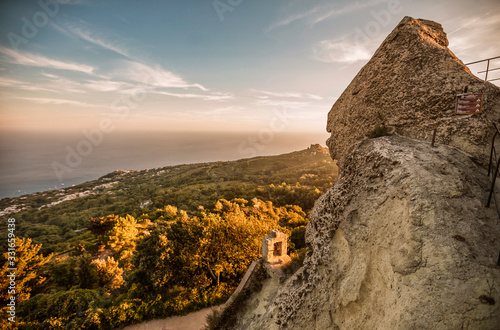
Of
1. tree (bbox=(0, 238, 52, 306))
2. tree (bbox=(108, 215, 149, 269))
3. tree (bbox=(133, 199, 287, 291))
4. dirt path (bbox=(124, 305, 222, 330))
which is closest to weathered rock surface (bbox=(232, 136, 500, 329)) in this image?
tree (bbox=(133, 199, 287, 291))

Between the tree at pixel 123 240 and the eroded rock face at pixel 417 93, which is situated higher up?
the eroded rock face at pixel 417 93

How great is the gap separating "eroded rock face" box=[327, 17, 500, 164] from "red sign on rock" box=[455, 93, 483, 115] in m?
0.11

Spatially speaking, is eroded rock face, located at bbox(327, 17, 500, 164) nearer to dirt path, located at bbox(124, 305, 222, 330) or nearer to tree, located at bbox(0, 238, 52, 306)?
dirt path, located at bbox(124, 305, 222, 330)

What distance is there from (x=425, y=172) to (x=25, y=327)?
21.7 m

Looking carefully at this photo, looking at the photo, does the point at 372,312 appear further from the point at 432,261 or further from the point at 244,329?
the point at 244,329

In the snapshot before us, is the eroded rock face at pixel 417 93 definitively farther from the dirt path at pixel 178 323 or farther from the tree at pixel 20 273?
the tree at pixel 20 273

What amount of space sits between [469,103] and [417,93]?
39.8 inches

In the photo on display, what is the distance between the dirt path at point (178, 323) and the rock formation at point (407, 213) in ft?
33.3

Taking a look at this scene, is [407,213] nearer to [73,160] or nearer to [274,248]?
[274,248]

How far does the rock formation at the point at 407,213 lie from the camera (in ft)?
9.80

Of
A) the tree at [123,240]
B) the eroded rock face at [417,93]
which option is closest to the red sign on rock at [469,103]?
the eroded rock face at [417,93]

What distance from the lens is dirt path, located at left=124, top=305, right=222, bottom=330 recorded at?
13.1m

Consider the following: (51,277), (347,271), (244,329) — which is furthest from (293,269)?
(51,277)

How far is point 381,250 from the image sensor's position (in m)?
4.00
